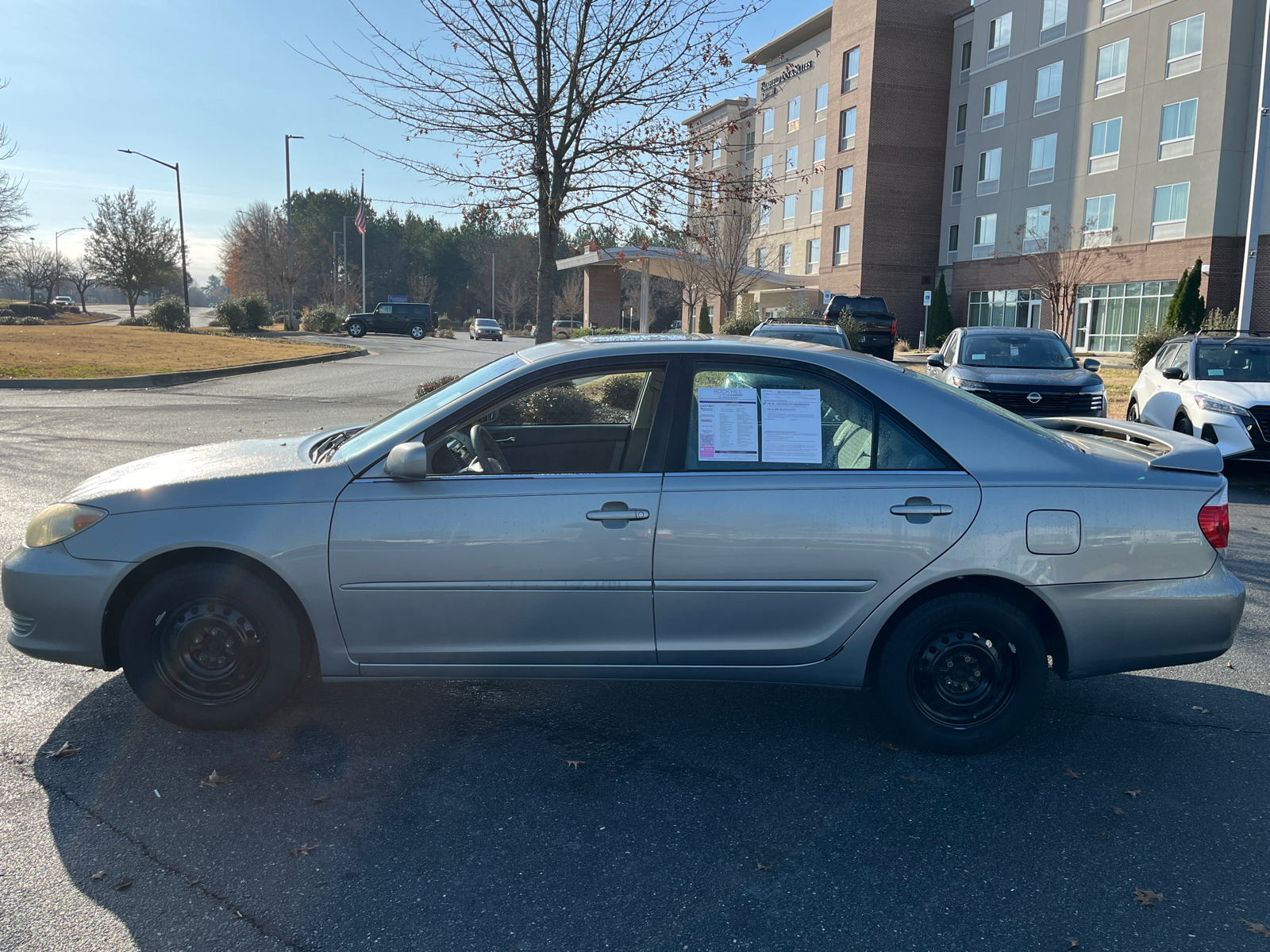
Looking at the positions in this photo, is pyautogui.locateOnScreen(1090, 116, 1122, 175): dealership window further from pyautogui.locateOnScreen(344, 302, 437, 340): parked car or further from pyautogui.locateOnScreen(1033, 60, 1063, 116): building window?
pyautogui.locateOnScreen(344, 302, 437, 340): parked car

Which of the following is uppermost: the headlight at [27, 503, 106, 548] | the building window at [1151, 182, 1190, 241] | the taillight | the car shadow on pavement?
the building window at [1151, 182, 1190, 241]

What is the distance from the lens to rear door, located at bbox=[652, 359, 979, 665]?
3.67 m

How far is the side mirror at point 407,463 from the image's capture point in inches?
142

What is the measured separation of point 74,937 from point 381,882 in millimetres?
828

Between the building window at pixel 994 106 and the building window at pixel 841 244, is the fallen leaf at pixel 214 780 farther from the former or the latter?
the building window at pixel 841 244

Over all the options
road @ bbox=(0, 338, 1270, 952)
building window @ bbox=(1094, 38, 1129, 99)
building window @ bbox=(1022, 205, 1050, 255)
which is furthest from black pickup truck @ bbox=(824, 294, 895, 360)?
road @ bbox=(0, 338, 1270, 952)

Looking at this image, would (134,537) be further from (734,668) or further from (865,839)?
(865,839)

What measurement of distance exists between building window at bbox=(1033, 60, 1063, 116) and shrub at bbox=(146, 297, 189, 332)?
39124mm

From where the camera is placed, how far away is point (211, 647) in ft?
12.5

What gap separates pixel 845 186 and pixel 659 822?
53.4 m

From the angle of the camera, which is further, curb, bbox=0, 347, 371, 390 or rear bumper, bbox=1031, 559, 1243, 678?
curb, bbox=0, 347, 371, 390

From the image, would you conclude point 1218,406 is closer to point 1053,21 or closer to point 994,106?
point 1053,21

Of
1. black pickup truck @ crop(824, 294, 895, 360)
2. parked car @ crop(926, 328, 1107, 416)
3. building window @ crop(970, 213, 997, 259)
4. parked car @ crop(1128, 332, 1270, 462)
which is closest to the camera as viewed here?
parked car @ crop(1128, 332, 1270, 462)

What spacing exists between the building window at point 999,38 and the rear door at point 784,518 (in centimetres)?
4735
